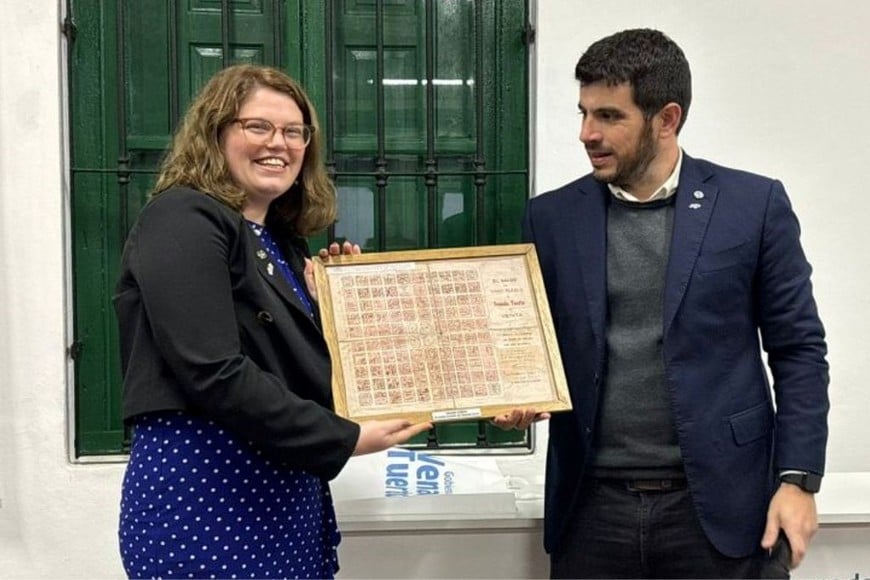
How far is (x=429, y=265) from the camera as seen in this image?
1.75 metres

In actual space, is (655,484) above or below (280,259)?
below

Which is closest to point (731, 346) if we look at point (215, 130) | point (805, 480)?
point (805, 480)

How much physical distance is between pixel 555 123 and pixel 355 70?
1.96 feet

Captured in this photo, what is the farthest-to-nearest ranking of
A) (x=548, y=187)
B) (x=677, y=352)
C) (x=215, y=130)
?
1. (x=548, y=187)
2. (x=677, y=352)
3. (x=215, y=130)

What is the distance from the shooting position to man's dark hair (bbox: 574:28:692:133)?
5.53ft

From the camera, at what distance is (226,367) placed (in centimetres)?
140

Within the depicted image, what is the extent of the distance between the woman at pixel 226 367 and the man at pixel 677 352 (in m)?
0.43

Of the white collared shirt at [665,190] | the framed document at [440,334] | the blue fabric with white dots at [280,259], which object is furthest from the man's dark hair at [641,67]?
the blue fabric with white dots at [280,259]

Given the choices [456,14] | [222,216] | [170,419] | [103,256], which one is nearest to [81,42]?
[103,256]

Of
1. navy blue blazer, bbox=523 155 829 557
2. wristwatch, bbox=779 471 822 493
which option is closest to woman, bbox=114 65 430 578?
navy blue blazer, bbox=523 155 829 557

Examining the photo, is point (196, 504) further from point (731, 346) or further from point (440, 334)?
point (731, 346)

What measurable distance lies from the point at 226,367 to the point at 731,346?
3.22 ft

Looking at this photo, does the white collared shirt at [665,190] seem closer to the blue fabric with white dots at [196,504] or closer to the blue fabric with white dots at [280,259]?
the blue fabric with white dots at [280,259]

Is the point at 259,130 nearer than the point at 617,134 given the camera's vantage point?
Yes
